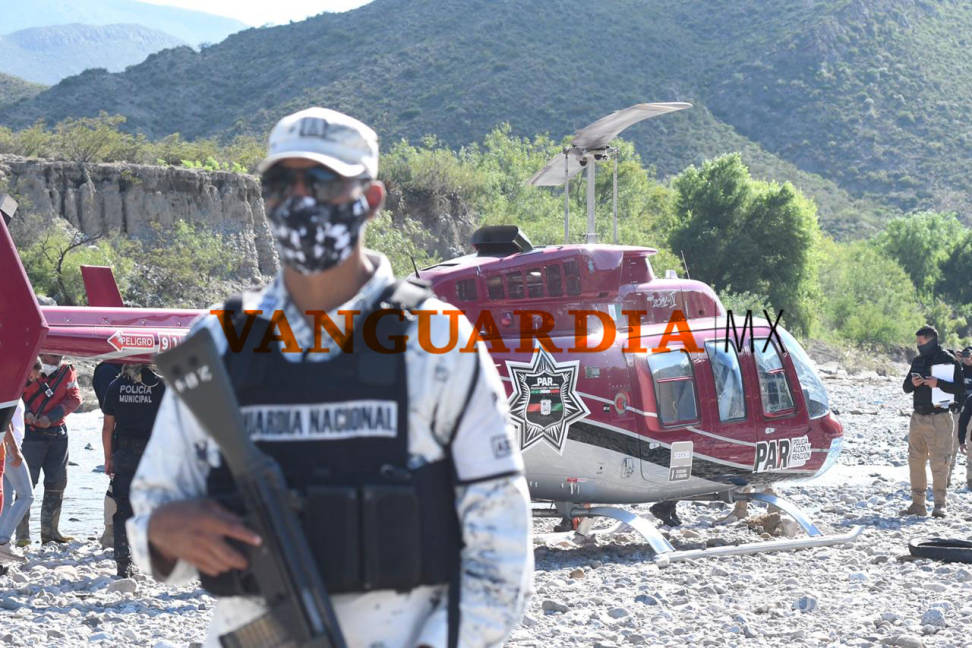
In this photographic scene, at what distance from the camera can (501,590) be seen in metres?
2.59

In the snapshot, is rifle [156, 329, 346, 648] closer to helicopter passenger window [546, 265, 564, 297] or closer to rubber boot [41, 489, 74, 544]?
helicopter passenger window [546, 265, 564, 297]

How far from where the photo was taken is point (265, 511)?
250cm

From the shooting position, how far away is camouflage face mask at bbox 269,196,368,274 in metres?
2.65

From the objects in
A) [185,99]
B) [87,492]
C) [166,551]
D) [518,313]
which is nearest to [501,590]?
[166,551]

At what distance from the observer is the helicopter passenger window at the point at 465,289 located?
34.7ft

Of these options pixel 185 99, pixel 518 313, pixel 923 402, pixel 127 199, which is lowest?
pixel 923 402

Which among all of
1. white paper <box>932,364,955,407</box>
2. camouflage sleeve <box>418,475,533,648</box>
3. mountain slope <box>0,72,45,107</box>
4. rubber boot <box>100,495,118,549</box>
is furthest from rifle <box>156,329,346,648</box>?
mountain slope <box>0,72,45,107</box>

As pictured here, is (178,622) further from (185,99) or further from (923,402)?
(185,99)

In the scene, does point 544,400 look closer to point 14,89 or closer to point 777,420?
point 777,420

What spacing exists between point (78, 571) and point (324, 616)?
8.57 metres


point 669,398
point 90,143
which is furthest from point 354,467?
point 90,143

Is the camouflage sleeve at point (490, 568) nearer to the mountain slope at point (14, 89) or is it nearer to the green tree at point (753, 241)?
the green tree at point (753, 241)

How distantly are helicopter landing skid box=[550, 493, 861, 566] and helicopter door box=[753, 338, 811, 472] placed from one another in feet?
1.56

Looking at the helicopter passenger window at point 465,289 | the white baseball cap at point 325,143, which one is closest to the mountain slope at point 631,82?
the helicopter passenger window at point 465,289
